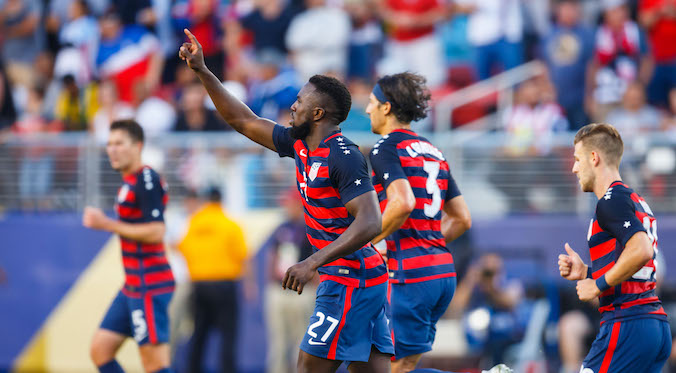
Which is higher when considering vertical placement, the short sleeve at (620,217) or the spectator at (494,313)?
the short sleeve at (620,217)

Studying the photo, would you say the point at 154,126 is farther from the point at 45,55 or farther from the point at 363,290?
the point at 363,290

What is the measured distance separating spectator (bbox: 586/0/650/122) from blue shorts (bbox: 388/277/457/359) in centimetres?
764

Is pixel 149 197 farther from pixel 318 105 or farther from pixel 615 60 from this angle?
pixel 615 60

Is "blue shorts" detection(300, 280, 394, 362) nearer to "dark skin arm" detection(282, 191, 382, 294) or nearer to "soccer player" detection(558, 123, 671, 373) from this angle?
"dark skin arm" detection(282, 191, 382, 294)

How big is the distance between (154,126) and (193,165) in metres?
1.66

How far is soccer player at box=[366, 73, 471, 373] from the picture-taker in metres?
6.71

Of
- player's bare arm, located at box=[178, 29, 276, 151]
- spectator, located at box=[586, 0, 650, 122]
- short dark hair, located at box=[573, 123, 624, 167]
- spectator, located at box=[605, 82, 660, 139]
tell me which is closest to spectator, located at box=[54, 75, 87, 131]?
spectator, located at box=[586, 0, 650, 122]

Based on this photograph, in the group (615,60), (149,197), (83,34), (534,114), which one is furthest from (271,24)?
(149,197)

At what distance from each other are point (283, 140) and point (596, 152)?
2.08 meters

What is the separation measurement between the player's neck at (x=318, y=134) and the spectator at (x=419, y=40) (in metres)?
8.76

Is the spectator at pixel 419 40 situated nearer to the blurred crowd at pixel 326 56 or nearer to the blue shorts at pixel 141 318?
the blurred crowd at pixel 326 56

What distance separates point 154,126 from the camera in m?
14.5

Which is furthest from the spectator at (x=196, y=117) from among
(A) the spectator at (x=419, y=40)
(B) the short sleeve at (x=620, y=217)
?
(B) the short sleeve at (x=620, y=217)

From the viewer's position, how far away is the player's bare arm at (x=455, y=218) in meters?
7.17
